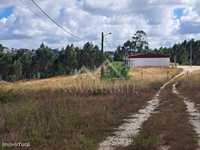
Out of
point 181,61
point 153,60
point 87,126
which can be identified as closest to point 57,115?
point 87,126

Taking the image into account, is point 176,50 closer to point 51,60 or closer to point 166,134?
point 51,60

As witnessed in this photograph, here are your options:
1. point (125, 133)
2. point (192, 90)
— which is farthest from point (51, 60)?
point (125, 133)

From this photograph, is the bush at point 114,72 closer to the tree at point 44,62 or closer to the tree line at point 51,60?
the tree line at point 51,60

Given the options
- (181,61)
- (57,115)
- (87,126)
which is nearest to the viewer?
(87,126)

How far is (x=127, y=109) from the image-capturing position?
21.2m

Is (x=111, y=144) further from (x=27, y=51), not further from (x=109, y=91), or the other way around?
(x=27, y=51)

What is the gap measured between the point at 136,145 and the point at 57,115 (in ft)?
17.3

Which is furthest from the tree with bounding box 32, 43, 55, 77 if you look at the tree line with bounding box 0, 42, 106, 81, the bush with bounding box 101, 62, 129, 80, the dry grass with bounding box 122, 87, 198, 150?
the dry grass with bounding box 122, 87, 198, 150

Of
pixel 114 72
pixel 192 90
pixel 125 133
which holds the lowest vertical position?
pixel 192 90

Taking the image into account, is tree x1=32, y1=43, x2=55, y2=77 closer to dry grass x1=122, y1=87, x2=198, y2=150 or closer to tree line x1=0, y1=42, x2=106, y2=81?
tree line x1=0, y1=42, x2=106, y2=81

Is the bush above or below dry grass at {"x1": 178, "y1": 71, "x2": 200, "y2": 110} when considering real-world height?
above

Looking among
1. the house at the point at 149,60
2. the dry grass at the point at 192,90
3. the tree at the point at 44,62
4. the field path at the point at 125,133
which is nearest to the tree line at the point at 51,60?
the tree at the point at 44,62

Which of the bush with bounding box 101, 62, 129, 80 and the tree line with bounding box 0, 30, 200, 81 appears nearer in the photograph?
the bush with bounding box 101, 62, 129, 80

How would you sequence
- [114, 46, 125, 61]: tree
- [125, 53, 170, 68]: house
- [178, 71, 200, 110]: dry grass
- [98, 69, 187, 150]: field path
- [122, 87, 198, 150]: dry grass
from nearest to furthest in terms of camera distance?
[122, 87, 198, 150]: dry grass < [98, 69, 187, 150]: field path < [178, 71, 200, 110]: dry grass < [125, 53, 170, 68]: house < [114, 46, 125, 61]: tree
